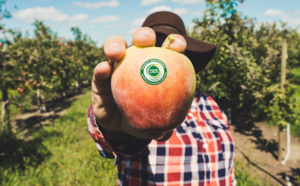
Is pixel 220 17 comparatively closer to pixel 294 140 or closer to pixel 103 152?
pixel 294 140

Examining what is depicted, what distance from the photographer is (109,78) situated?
0.92m

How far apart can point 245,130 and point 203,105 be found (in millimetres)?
4663

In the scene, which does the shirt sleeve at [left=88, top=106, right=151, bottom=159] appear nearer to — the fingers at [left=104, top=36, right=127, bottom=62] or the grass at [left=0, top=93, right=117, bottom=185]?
the fingers at [left=104, top=36, right=127, bottom=62]

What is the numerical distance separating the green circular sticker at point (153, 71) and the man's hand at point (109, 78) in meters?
0.10

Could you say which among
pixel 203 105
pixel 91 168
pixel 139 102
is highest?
pixel 139 102

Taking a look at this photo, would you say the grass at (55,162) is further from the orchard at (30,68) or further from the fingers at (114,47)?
the fingers at (114,47)

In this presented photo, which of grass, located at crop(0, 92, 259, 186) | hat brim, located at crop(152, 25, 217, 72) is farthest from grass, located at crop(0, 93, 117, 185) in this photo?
hat brim, located at crop(152, 25, 217, 72)

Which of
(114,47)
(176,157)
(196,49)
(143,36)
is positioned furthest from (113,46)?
(196,49)

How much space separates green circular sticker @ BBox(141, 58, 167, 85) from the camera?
82cm

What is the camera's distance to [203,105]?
6.36 feet

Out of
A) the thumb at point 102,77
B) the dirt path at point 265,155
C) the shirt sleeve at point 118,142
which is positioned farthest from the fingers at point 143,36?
the dirt path at point 265,155

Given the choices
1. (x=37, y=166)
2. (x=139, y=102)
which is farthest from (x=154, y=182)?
(x=37, y=166)

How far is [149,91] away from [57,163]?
4161 millimetres

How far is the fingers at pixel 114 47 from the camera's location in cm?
77
